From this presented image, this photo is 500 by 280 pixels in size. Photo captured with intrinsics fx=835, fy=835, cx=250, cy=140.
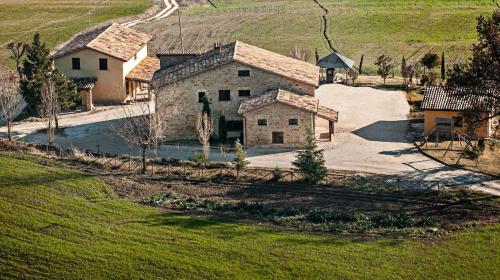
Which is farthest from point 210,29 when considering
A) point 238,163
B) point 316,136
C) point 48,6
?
point 238,163

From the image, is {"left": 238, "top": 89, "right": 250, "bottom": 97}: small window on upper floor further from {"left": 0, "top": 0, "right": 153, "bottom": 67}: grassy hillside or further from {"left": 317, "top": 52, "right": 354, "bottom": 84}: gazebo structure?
{"left": 0, "top": 0, "right": 153, "bottom": 67}: grassy hillside

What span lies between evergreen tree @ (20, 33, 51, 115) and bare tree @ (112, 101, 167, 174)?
6624 mm

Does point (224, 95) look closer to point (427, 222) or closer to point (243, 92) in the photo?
point (243, 92)

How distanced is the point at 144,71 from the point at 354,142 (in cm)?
2304

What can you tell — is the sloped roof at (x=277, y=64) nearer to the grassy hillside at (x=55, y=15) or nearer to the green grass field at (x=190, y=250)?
the green grass field at (x=190, y=250)

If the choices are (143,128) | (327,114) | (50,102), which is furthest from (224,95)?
(50,102)

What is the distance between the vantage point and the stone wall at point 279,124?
56438 millimetres

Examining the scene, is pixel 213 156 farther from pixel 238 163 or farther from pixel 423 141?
pixel 423 141

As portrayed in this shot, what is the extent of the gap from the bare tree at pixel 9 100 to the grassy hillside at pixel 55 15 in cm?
2339

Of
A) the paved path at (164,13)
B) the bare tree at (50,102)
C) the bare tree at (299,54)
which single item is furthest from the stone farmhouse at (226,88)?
the paved path at (164,13)

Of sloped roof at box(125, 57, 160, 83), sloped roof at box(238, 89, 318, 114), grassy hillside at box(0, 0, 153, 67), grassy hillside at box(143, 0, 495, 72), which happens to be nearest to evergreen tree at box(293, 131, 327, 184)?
sloped roof at box(238, 89, 318, 114)

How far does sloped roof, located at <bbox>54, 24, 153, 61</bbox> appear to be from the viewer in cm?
6981

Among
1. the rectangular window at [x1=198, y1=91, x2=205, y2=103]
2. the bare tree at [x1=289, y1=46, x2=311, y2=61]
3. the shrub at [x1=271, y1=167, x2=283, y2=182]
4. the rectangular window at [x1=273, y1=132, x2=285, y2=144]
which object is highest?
the bare tree at [x1=289, y1=46, x2=311, y2=61]

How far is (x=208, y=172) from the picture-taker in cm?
5181
